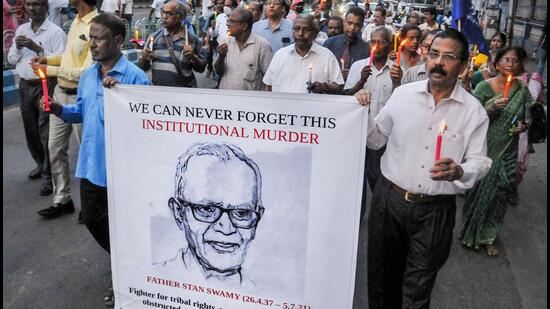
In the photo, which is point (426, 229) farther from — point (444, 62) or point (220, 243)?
point (220, 243)

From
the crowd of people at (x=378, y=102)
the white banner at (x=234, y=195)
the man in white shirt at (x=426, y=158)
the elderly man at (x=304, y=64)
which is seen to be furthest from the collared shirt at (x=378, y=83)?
the white banner at (x=234, y=195)

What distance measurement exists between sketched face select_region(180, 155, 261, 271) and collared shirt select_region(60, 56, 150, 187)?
0.82m

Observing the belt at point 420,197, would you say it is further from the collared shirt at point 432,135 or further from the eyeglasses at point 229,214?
the eyeglasses at point 229,214

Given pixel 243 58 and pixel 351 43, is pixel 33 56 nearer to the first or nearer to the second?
pixel 243 58

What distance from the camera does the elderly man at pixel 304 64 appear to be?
4520 millimetres

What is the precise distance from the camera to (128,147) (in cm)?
276

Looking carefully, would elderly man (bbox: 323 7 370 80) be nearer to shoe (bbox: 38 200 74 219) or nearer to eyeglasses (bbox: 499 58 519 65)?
eyeglasses (bbox: 499 58 519 65)

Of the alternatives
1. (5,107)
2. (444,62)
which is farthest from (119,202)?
(5,107)

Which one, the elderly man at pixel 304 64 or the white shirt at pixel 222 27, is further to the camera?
the white shirt at pixel 222 27

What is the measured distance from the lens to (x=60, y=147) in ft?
15.6

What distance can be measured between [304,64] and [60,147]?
2.29 m

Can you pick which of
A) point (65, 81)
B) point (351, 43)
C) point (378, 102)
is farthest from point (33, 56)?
point (378, 102)

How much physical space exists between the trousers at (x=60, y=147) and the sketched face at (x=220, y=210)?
238 cm

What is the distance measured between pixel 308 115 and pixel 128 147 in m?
0.98
